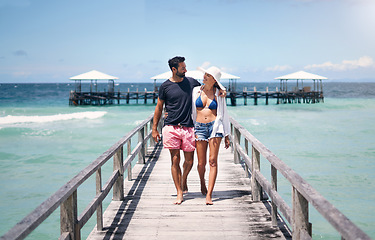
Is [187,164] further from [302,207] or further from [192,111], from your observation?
[302,207]

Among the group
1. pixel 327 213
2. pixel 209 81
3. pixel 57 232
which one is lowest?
pixel 57 232

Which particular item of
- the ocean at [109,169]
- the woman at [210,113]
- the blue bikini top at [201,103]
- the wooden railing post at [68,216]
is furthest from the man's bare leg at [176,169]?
the ocean at [109,169]

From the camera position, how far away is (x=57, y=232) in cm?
700

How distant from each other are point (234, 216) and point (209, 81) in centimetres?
151

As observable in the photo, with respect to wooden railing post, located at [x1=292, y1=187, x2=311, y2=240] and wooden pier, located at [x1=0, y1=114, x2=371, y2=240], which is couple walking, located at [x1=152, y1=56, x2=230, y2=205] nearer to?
wooden pier, located at [x1=0, y1=114, x2=371, y2=240]

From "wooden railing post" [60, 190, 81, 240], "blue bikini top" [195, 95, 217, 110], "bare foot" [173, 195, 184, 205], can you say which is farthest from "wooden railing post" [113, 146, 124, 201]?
"wooden railing post" [60, 190, 81, 240]

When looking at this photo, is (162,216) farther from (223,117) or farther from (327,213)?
(327,213)

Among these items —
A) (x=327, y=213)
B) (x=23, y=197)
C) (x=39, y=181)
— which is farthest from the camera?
(x=39, y=181)

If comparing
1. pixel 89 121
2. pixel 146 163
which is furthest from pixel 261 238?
pixel 89 121

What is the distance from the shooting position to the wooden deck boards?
146 inches

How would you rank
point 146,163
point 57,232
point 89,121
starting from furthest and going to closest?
point 89,121 → point 146,163 → point 57,232

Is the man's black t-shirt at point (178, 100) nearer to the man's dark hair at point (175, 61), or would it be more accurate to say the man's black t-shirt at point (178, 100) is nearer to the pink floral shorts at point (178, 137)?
the pink floral shorts at point (178, 137)

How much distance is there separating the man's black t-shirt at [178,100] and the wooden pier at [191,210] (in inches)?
28.8

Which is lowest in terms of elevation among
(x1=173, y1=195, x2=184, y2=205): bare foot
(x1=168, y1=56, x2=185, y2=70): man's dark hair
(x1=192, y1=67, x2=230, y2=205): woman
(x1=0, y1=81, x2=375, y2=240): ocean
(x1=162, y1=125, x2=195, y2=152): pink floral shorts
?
(x1=0, y1=81, x2=375, y2=240): ocean
